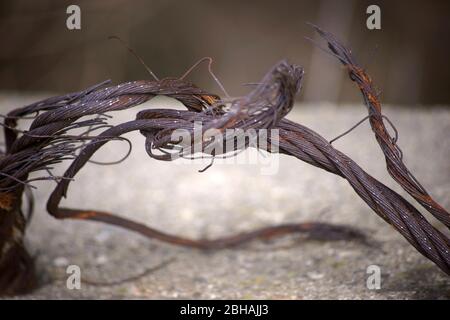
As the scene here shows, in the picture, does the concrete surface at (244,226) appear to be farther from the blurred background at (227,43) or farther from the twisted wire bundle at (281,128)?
the blurred background at (227,43)

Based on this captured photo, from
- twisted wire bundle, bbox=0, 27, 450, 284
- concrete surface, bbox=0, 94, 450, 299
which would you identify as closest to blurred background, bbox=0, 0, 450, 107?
concrete surface, bbox=0, 94, 450, 299

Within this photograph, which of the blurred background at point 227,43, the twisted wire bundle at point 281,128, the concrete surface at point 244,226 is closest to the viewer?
the twisted wire bundle at point 281,128

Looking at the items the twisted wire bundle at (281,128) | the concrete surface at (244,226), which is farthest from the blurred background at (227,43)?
the twisted wire bundle at (281,128)

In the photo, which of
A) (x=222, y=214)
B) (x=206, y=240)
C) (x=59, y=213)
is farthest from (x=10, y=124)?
(x=222, y=214)

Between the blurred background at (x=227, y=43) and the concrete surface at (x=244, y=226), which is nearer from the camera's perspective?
the concrete surface at (x=244, y=226)

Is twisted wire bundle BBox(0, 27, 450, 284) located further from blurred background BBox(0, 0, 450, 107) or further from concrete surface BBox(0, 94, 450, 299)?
blurred background BBox(0, 0, 450, 107)

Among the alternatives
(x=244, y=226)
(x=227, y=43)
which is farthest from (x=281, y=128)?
(x=227, y=43)
